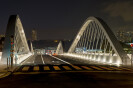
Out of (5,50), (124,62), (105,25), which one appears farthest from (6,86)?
(105,25)

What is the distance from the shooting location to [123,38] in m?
154

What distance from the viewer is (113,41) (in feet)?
95.8

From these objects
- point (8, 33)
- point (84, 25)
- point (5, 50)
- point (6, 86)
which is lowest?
point (6, 86)

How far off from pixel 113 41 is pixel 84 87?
814 inches

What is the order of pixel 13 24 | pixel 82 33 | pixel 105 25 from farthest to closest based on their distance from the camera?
pixel 82 33
pixel 105 25
pixel 13 24

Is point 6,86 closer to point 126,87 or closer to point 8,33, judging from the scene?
point 126,87

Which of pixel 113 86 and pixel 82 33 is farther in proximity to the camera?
pixel 82 33

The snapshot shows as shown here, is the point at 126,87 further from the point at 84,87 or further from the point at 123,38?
the point at 123,38

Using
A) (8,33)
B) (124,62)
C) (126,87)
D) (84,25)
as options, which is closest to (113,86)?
(126,87)

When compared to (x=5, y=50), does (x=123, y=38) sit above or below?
above

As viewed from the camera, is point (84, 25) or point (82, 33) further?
point (82, 33)

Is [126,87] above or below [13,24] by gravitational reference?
below

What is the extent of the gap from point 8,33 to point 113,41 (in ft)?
44.3

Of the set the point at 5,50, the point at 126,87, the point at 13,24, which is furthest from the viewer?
the point at 13,24
